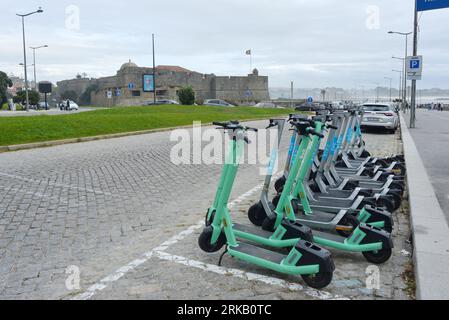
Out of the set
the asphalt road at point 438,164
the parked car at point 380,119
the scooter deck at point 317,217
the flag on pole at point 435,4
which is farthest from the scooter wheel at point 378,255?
the parked car at point 380,119

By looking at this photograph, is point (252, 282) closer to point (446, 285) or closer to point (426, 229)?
point (446, 285)

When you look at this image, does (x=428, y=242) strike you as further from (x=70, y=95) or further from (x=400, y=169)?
(x=70, y=95)

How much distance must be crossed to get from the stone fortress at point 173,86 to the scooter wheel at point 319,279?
67409 millimetres

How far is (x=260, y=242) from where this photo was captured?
14.5 feet

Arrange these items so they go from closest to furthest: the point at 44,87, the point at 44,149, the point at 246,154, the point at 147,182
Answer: the point at 147,182 → the point at 246,154 → the point at 44,149 → the point at 44,87

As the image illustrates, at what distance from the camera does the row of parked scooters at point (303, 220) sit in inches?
152

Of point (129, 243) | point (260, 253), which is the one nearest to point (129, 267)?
point (129, 243)

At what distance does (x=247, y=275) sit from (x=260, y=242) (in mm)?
468

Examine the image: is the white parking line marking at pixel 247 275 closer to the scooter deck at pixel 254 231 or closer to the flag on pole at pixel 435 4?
the scooter deck at pixel 254 231

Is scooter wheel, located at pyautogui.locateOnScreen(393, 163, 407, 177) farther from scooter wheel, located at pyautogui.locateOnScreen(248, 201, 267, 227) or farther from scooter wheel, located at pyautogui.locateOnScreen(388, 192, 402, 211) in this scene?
scooter wheel, located at pyautogui.locateOnScreen(248, 201, 267, 227)

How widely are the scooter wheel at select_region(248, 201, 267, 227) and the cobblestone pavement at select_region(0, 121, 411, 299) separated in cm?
59

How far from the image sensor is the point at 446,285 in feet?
11.6
